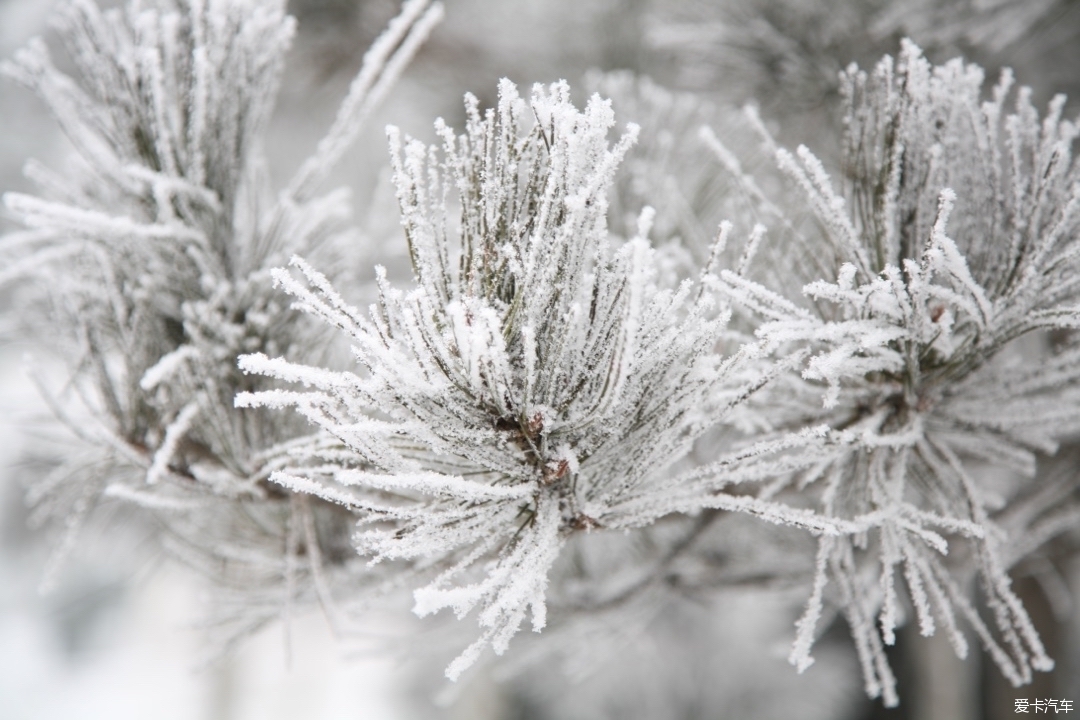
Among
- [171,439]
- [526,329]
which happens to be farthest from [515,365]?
[171,439]

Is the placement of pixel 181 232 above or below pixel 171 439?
above

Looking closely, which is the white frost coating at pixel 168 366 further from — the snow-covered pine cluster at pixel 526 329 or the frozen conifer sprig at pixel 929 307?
the frozen conifer sprig at pixel 929 307

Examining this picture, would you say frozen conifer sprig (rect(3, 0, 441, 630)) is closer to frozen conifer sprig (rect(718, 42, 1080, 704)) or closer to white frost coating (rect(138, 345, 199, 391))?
white frost coating (rect(138, 345, 199, 391))

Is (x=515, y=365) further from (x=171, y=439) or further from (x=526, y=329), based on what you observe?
(x=171, y=439)

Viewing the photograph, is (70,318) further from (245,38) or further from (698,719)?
(698,719)

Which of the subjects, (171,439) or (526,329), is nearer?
(526,329)

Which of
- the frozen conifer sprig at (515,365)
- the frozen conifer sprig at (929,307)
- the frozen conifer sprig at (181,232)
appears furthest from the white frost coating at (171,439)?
the frozen conifer sprig at (929,307)
